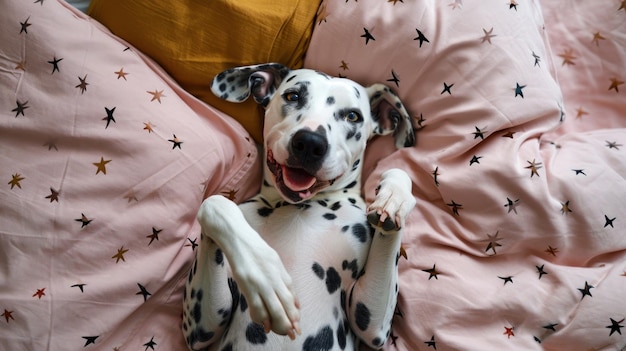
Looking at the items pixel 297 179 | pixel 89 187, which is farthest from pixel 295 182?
pixel 89 187

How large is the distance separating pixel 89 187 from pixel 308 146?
0.72 meters

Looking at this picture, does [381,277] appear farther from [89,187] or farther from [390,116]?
[89,187]

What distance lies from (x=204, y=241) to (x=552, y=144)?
127 centimetres

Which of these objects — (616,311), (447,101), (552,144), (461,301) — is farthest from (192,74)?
(616,311)

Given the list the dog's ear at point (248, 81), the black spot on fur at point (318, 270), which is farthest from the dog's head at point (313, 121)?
the black spot on fur at point (318, 270)

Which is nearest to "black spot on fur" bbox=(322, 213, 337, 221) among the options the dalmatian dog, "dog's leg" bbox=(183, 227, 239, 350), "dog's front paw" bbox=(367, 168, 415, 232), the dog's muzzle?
the dalmatian dog

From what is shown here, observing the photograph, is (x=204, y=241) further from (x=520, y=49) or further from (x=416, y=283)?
(x=520, y=49)

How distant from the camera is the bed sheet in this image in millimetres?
1554

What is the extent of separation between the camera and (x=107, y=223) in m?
1.56

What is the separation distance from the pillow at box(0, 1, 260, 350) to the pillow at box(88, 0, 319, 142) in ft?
0.31

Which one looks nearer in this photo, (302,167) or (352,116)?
(302,167)

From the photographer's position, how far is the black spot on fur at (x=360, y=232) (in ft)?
5.27

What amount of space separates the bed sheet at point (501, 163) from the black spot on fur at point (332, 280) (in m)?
0.24

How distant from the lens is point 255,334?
→ 145 cm
